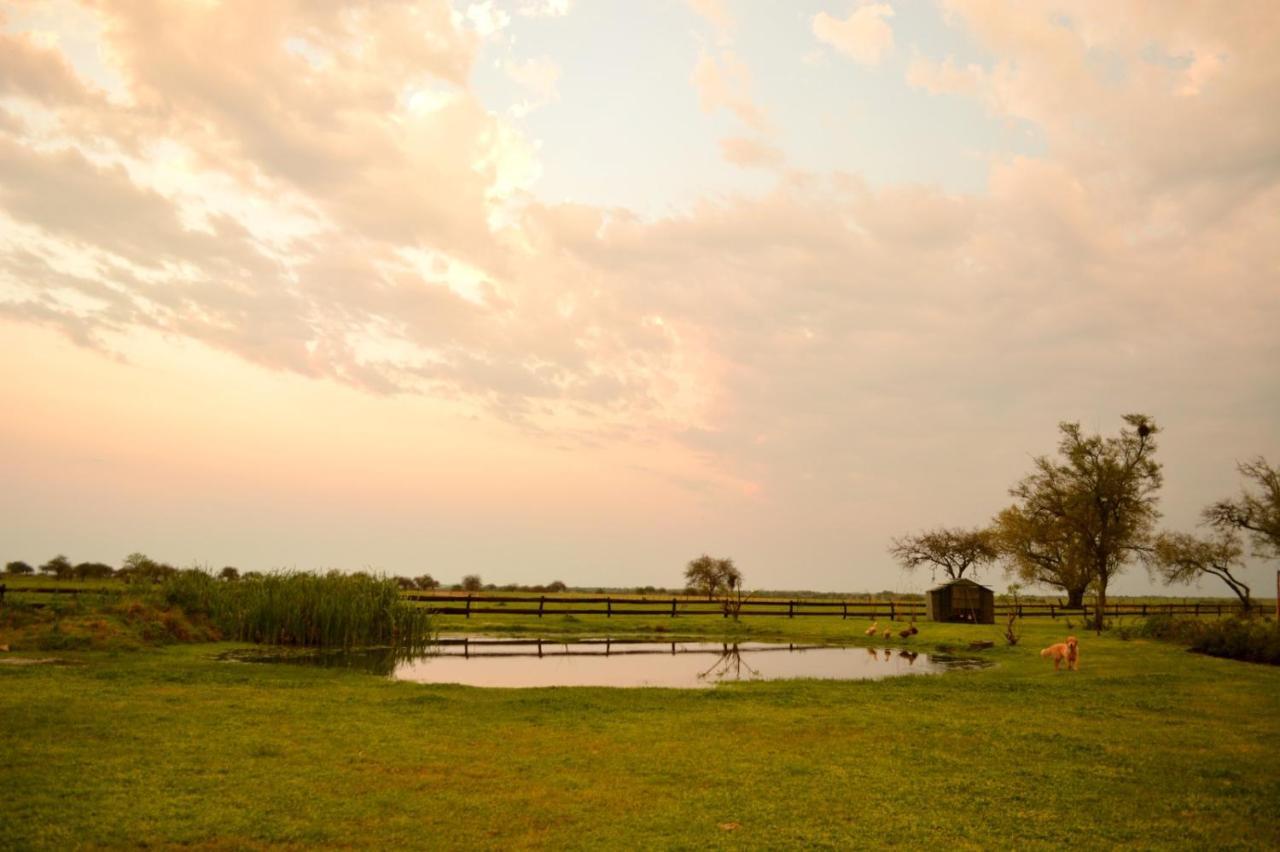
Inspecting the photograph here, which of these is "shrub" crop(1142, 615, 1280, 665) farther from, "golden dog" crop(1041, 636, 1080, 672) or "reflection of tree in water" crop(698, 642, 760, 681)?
"reflection of tree in water" crop(698, 642, 760, 681)

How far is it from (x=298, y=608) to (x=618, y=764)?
1997 centimetres

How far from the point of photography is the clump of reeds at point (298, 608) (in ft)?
86.0

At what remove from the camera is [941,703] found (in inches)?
609

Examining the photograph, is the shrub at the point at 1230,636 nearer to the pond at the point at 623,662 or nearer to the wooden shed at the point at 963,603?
the pond at the point at 623,662

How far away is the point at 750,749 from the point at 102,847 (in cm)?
791

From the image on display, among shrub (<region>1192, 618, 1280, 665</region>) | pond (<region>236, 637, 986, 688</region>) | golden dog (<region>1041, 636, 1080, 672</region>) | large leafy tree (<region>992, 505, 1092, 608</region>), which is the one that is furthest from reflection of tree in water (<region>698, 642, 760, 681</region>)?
large leafy tree (<region>992, 505, 1092, 608</region>)

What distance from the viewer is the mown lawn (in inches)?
295

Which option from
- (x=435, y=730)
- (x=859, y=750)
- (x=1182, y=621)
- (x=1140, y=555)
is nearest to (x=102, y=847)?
(x=435, y=730)

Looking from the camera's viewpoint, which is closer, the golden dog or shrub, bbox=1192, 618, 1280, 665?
the golden dog

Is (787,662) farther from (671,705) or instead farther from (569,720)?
(569,720)

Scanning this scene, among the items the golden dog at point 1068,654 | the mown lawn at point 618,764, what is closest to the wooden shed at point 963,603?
the golden dog at point 1068,654

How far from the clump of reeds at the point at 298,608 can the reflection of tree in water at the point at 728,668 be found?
10966mm

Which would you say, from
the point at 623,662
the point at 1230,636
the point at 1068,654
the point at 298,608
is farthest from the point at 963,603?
the point at 298,608

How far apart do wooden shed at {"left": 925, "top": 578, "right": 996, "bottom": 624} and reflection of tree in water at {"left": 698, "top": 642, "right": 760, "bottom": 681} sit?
22476 millimetres
